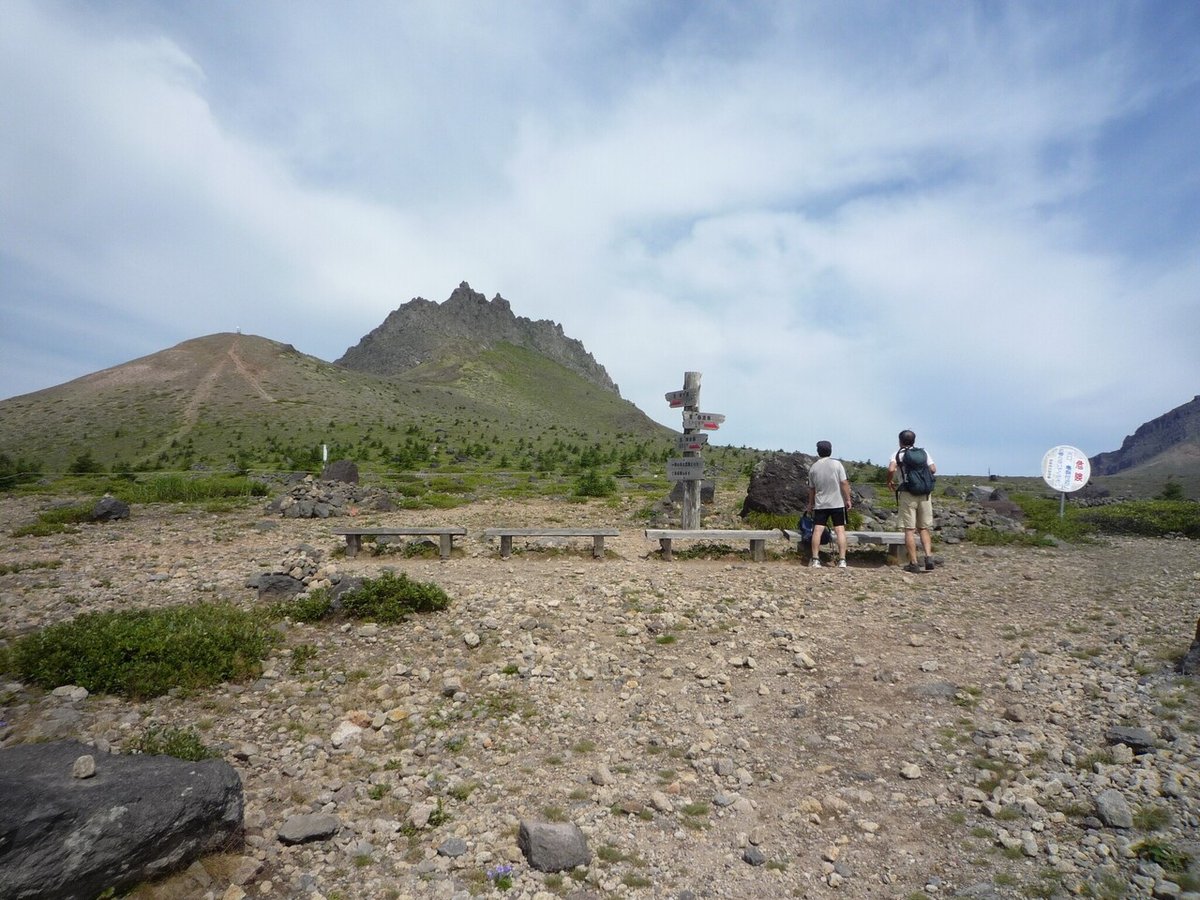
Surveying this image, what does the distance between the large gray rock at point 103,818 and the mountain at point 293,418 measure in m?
37.3

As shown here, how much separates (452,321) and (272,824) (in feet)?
556

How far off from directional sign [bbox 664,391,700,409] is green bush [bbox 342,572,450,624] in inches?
339

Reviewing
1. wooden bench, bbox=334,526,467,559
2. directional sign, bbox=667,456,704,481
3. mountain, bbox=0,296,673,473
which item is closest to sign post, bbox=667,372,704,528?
directional sign, bbox=667,456,704,481

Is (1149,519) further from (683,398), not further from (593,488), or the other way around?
(593,488)

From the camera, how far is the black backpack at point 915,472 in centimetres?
1148

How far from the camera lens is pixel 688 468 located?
15094mm

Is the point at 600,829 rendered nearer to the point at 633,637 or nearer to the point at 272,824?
the point at 272,824

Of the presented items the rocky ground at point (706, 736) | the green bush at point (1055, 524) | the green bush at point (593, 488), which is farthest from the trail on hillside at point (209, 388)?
the green bush at point (1055, 524)

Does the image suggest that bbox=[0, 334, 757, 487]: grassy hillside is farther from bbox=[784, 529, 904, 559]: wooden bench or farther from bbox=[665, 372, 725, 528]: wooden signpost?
bbox=[784, 529, 904, 559]: wooden bench

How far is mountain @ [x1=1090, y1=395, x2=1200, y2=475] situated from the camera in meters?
74.8

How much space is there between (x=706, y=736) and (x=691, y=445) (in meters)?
9.77

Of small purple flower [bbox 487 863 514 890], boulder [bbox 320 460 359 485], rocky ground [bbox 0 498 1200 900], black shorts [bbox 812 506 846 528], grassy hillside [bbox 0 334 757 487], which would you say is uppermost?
grassy hillside [bbox 0 334 757 487]

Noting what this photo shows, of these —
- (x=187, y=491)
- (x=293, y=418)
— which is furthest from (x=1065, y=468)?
(x=293, y=418)

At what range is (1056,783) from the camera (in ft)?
15.9
